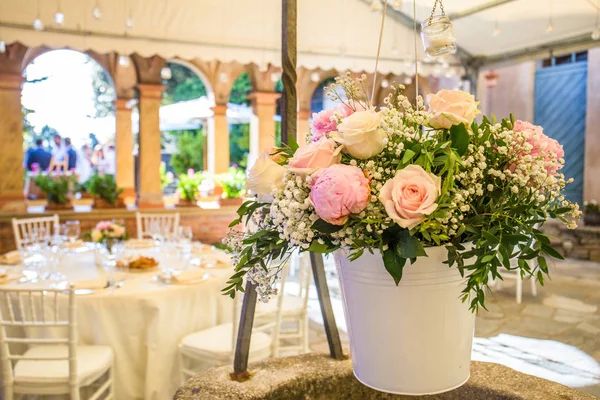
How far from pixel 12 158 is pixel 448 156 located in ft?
25.2

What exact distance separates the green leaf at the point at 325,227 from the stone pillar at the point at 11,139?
7.36m

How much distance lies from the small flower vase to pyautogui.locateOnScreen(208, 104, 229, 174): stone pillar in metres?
8.47

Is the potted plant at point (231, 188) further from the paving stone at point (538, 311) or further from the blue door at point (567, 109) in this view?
the blue door at point (567, 109)

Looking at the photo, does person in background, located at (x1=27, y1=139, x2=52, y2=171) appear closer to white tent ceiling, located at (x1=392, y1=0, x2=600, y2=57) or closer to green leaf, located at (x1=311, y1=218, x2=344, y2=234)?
white tent ceiling, located at (x1=392, y1=0, x2=600, y2=57)

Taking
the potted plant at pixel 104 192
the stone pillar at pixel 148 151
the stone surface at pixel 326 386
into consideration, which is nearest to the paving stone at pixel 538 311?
the stone surface at pixel 326 386

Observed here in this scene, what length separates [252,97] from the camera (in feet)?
32.7

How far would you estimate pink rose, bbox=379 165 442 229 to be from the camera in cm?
91

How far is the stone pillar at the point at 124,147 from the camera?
30.1ft

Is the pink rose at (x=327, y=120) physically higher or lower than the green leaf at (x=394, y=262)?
higher

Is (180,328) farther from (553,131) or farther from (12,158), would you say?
(553,131)

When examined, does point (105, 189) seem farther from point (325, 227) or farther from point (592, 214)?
point (325, 227)

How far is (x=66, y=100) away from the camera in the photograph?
1515cm

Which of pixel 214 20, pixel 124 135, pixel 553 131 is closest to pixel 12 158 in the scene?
pixel 124 135

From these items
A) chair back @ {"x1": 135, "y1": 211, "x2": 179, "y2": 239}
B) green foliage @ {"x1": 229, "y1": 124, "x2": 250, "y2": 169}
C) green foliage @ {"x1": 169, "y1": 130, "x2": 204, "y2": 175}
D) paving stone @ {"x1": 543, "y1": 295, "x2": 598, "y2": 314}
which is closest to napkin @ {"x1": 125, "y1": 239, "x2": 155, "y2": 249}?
chair back @ {"x1": 135, "y1": 211, "x2": 179, "y2": 239}
